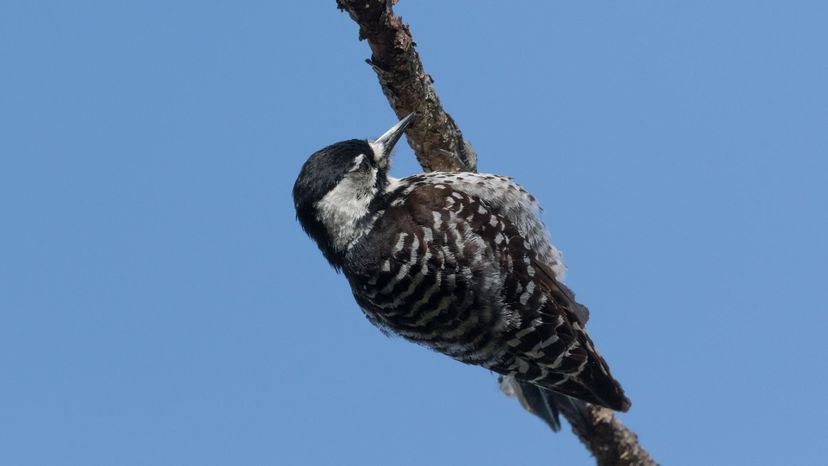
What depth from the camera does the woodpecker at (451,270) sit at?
483 cm

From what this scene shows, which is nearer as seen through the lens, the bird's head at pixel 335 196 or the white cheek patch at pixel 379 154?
the bird's head at pixel 335 196

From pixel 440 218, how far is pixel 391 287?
47 centimetres

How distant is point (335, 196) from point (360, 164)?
10.3 inches

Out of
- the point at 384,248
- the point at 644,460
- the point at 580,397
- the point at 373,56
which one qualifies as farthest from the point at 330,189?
the point at 644,460

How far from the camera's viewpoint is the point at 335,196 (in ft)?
16.6

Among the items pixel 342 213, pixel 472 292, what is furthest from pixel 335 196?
pixel 472 292

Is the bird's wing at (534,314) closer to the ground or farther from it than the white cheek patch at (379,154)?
closer to the ground

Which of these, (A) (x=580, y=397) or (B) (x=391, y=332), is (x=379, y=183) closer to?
(B) (x=391, y=332)

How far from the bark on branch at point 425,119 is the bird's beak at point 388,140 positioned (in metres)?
0.07

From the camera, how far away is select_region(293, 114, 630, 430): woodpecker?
15.9 ft

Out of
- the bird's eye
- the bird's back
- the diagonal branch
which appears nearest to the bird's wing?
the bird's back

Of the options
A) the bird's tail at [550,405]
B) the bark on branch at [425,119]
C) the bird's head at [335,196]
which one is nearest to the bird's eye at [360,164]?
the bird's head at [335,196]

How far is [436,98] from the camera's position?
5.36m

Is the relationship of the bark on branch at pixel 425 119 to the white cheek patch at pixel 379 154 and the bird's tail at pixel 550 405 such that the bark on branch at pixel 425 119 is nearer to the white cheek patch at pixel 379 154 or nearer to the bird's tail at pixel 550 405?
the bird's tail at pixel 550 405
